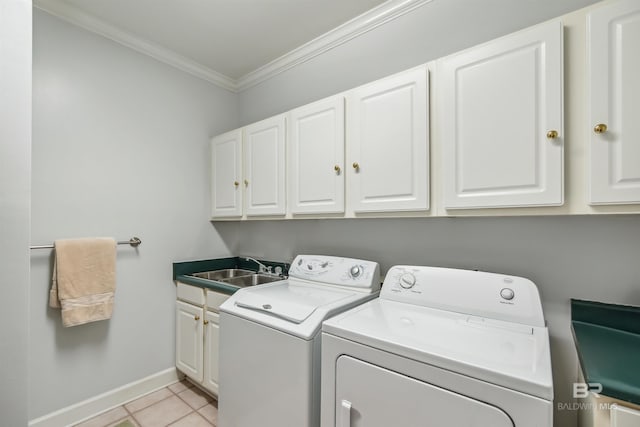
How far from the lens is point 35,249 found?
175 centimetres

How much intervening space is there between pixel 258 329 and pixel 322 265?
0.62 m

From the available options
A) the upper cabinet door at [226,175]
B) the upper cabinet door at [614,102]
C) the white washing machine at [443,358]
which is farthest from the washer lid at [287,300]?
the upper cabinet door at [614,102]

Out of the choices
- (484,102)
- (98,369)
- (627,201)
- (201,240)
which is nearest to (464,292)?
(627,201)

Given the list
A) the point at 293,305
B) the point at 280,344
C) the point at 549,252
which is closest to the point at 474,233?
the point at 549,252

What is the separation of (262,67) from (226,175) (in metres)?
1.02

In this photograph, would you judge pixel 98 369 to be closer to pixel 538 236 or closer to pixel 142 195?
pixel 142 195

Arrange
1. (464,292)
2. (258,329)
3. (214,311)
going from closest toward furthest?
1. (464,292)
2. (258,329)
3. (214,311)

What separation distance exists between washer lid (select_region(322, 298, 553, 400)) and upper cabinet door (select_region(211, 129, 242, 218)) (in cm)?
145

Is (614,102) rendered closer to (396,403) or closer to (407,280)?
(407,280)

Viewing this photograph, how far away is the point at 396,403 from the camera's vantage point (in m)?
1.01

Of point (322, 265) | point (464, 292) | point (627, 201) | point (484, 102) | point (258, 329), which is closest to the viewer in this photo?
point (627, 201)

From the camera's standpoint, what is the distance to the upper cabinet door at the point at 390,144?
140 centimetres

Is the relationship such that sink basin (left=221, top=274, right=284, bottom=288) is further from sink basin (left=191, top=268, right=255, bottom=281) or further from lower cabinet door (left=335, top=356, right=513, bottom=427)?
lower cabinet door (left=335, top=356, right=513, bottom=427)

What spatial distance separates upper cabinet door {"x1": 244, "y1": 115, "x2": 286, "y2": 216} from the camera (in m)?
2.04
